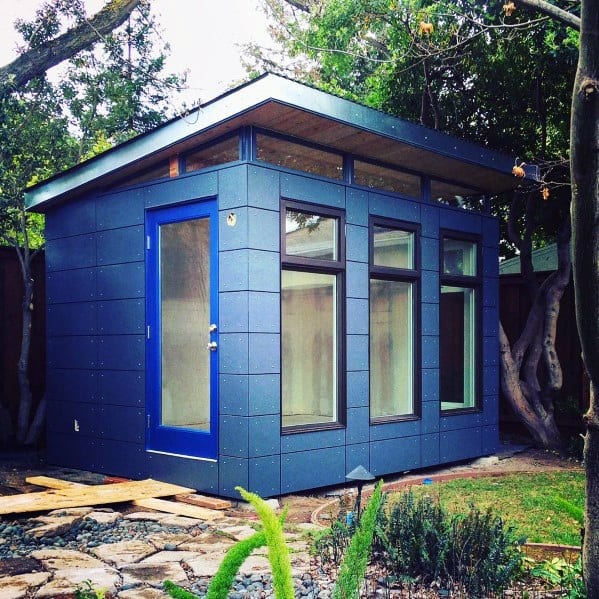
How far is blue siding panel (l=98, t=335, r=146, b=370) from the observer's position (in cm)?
599

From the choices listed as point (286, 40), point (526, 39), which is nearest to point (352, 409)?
point (526, 39)

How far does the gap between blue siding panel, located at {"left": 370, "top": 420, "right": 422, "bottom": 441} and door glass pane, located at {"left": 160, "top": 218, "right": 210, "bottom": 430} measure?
1536mm

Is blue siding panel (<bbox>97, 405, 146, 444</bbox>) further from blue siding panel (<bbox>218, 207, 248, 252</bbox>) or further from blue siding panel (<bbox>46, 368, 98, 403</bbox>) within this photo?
blue siding panel (<bbox>218, 207, 248, 252</bbox>)

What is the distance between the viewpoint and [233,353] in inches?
206

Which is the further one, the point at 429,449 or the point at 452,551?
the point at 429,449

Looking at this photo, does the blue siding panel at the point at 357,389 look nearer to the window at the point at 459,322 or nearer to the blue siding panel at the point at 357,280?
the blue siding panel at the point at 357,280

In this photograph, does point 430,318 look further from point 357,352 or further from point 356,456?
point 356,456

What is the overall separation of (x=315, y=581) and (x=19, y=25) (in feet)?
27.7

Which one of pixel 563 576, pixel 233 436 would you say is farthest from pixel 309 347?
pixel 563 576

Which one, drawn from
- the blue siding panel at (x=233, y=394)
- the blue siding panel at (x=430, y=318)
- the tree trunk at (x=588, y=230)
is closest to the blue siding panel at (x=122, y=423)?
the blue siding panel at (x=233, y=394)

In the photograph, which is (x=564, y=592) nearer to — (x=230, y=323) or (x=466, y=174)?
(x=230, y=323)

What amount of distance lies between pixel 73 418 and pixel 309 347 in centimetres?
244

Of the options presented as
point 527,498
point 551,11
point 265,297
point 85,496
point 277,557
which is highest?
point 551,11

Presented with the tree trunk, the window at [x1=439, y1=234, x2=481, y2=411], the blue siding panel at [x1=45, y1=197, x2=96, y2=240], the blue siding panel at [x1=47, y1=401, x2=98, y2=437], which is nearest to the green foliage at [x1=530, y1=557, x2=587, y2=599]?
the tree trunk
